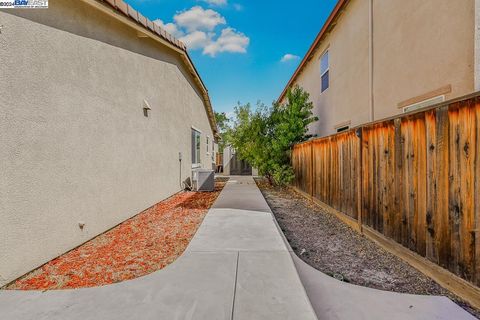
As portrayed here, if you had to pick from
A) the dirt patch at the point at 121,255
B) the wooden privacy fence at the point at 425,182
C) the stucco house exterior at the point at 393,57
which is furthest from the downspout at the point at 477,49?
the dirt patch at the point at 121,255

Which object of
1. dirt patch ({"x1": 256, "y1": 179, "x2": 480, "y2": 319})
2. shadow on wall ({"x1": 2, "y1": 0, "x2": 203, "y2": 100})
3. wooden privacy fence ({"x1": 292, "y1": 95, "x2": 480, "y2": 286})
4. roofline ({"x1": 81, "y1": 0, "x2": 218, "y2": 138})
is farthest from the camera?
roofline ({"x1": 81, "y1": 0, "x2": 218, "y2": 138})

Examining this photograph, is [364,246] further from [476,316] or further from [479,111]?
[479,111]

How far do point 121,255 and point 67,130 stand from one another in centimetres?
202

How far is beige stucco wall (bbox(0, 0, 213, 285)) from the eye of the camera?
2.97 metres

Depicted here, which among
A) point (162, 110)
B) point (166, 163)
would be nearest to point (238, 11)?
point (162, 110)

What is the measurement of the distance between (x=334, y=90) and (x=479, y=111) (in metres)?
7.58

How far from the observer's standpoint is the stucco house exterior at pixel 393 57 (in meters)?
4.17

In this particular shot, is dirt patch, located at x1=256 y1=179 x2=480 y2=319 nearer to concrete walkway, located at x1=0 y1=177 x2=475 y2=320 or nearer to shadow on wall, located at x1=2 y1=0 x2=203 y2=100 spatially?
concrete walkway, located at x1=0 y1=177 x2=475 y2=320

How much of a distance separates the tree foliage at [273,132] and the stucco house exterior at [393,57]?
1144 mm

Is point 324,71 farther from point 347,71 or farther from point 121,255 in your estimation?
point 121,255

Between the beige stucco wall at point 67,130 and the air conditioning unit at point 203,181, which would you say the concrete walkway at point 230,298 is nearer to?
the beige stucco wall at point 67,130

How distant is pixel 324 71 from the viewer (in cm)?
1082

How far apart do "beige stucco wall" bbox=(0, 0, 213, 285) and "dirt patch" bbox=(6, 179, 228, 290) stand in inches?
7.5

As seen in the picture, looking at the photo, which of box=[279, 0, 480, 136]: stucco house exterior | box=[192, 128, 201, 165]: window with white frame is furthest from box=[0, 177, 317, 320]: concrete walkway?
box=[192, 128, 201, 165]: window with white frame
